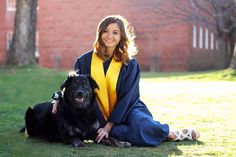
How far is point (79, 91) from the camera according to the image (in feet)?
19.8

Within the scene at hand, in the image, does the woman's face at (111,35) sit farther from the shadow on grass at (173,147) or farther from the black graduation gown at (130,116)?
the shadow on grass at (173,147)

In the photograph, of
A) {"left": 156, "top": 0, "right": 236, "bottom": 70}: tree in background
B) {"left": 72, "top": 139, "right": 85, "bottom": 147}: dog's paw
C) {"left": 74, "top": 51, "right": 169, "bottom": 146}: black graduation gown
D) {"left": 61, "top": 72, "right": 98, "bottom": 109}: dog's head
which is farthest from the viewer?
{"left": 156, "top": 0, "right": 236, "bottom": 70}: tree in background

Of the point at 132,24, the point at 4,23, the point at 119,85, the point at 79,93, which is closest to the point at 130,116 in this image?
the point at 119,85

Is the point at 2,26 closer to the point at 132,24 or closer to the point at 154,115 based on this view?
the point at 132,24

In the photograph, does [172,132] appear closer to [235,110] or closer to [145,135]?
[145,135]

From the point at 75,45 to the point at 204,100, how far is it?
24.2 meters

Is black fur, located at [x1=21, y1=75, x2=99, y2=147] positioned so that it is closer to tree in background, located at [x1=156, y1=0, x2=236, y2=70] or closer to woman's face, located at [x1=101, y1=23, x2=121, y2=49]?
woman's face, located at [x1=101, y1=23, x2=121, y2=49]

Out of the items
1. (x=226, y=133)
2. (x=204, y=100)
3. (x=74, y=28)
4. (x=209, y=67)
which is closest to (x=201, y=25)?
(x=209, y=67)

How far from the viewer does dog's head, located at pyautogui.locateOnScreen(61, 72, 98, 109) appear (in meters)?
6.06

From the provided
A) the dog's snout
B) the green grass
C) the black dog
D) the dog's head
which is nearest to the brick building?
the green grass

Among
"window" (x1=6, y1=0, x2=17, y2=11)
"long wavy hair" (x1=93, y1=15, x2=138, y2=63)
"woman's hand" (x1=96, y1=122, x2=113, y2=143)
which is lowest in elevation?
"woman's hand" (x1=96, y1=122, x2=113, y2=143)

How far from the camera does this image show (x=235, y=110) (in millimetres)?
10555

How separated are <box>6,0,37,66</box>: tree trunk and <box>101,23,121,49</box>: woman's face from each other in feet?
44.2

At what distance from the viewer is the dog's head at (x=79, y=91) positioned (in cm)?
606
